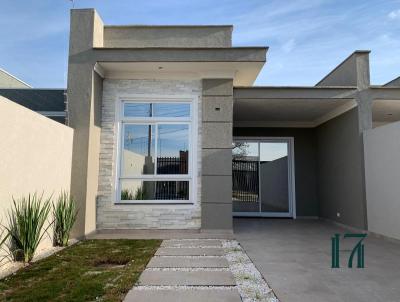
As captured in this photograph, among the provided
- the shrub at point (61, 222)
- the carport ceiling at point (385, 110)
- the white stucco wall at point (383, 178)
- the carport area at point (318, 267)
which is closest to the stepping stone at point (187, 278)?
the carport area at point (318, 267)

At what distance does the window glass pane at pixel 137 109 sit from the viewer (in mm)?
8242

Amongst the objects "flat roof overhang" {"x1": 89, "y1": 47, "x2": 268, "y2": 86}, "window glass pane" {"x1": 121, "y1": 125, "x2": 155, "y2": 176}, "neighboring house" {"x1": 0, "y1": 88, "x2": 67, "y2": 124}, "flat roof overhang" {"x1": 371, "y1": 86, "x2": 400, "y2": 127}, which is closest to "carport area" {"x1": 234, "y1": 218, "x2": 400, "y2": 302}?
"window glass pane" {"x1": 121, "y1": 125, "x2": 155, "y2": 176}

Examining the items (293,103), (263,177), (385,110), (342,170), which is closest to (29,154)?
(293,103)

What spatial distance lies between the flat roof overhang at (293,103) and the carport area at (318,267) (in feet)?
11.9

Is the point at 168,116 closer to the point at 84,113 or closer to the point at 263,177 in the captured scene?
the point at 84,113

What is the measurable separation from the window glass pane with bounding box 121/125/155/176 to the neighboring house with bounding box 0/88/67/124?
68.8 inches

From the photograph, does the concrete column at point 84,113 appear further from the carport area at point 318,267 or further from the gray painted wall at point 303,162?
the gray painted wall at point 303,162

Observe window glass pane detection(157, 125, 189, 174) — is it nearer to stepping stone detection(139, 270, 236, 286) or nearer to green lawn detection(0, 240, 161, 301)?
green lawn detection(0, 240, 161, 301)

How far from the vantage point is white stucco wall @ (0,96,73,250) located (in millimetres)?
4621

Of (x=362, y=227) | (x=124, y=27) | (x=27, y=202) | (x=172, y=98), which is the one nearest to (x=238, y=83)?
(x=172, y=98)

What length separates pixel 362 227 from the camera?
8273 millimetres

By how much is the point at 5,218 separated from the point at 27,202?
0.58 m

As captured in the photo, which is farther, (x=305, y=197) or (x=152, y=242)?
(x=305, y=197)

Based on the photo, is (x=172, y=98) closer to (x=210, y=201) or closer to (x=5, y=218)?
(x=210, y=201)
